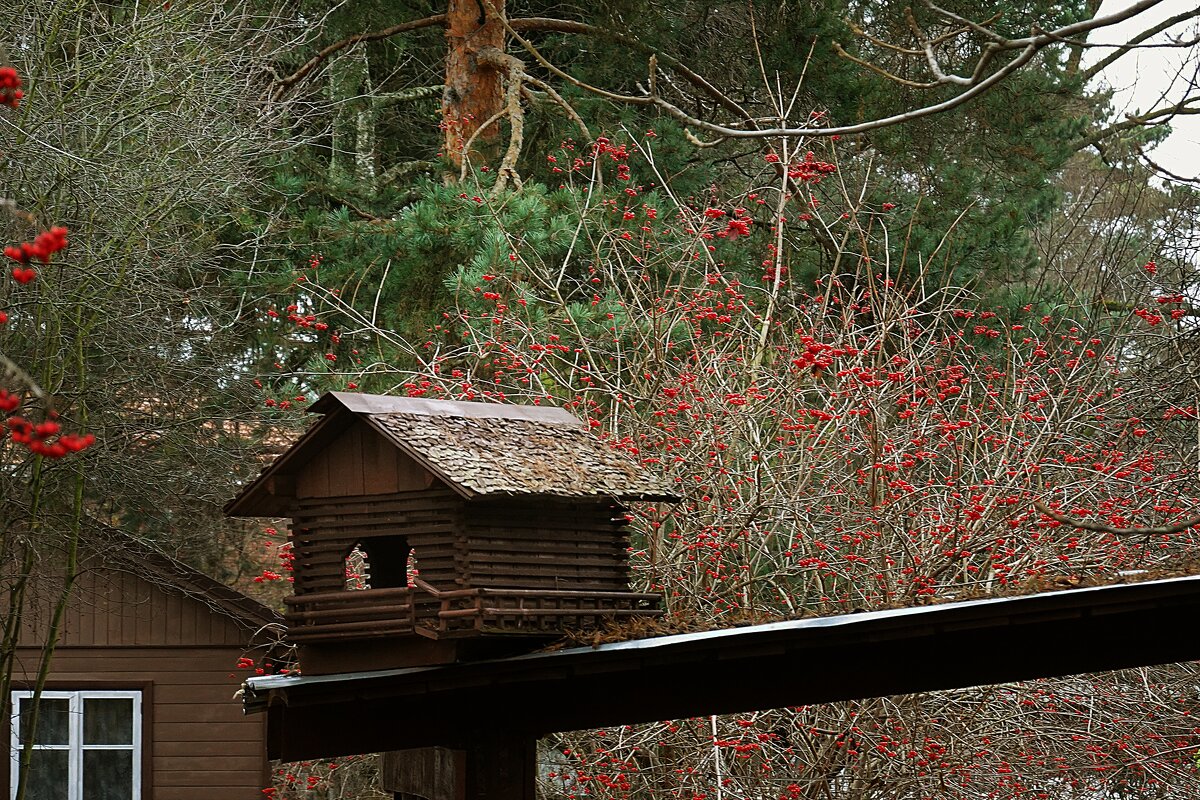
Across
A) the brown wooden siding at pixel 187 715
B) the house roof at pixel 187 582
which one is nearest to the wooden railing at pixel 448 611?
the house roof at pixel 187 582

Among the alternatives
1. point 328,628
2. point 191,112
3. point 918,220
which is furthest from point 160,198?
point 918,220

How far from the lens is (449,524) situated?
4.46m

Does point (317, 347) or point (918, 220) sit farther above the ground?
point (918, 220)

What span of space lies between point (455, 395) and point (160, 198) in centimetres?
198

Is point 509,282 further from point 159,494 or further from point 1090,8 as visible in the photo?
point 1090,8

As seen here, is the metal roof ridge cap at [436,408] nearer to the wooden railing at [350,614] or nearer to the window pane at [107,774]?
the wooden railing at [350,614]

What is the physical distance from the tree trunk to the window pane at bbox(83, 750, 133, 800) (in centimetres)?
487

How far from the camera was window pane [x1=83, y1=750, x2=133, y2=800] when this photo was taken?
9.95 m

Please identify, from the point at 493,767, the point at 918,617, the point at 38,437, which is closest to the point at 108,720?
the point at 493,767

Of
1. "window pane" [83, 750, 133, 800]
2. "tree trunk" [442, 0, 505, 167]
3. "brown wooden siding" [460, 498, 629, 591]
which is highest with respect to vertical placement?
"tree trunk" [442, 0, 505, 167]

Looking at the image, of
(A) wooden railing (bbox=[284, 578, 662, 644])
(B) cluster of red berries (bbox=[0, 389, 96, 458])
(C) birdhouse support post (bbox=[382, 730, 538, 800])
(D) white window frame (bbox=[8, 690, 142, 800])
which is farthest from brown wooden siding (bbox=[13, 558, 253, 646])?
(B) cluster of red berries (bbox=[0, 389, 96, 458])

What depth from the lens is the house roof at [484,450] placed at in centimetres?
441

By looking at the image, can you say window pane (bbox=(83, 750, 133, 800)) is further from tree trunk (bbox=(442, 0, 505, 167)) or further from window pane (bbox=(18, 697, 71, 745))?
tree trunk (bbox=(442, 0, 505, 167))

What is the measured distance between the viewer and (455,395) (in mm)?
8344
